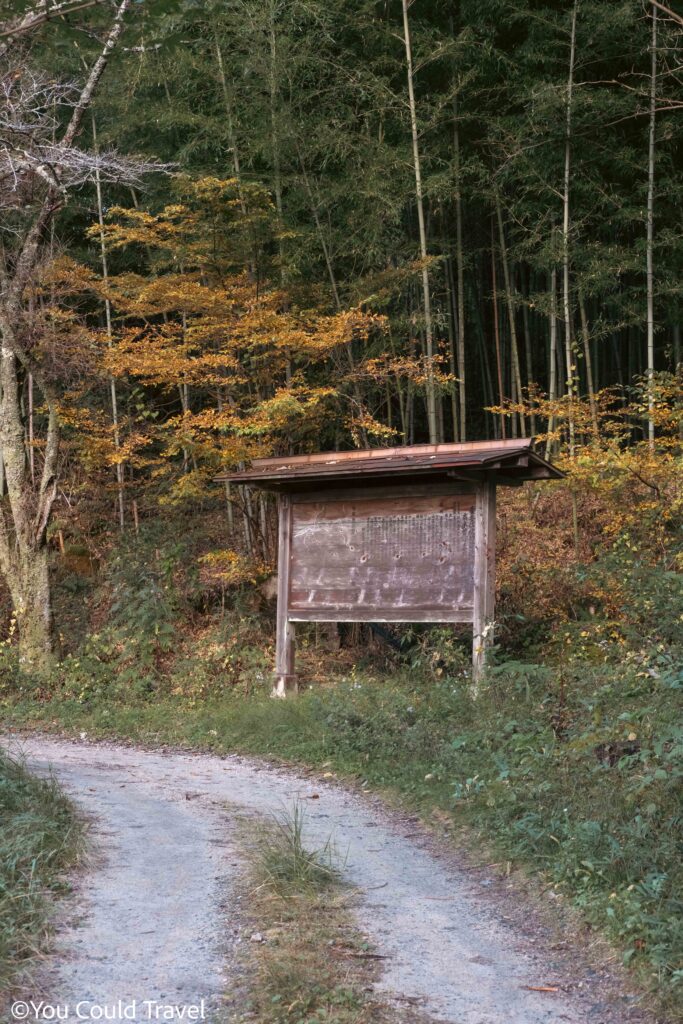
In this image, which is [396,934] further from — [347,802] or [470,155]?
[470,155]

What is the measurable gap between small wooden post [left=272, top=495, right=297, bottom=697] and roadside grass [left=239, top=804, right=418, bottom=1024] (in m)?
4.87

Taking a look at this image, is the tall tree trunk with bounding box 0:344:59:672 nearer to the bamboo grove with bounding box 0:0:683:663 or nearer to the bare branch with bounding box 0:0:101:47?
the bamboo grove with bounding box 0:0:683:663

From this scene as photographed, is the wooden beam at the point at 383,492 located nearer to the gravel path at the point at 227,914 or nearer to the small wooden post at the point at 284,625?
the small wooden post at the point at 284,625

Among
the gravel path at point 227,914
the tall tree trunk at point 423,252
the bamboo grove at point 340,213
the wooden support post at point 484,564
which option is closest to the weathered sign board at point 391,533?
the wooden support post at point 484,564

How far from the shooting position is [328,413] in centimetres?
1273

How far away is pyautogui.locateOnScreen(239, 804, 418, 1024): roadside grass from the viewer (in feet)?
11.1

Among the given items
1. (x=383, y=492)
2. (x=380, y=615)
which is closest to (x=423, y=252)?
(x=383, y=492)

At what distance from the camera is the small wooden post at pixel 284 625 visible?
33.9 feet

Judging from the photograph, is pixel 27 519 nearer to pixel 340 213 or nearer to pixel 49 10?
pixel 340 213

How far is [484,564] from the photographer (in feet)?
29.8

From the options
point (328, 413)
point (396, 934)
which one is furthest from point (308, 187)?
point (396, 934)

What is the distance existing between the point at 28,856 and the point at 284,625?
5.69 metres

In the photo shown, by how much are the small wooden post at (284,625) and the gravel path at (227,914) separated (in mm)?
3087

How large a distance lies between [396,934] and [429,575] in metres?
5.41
